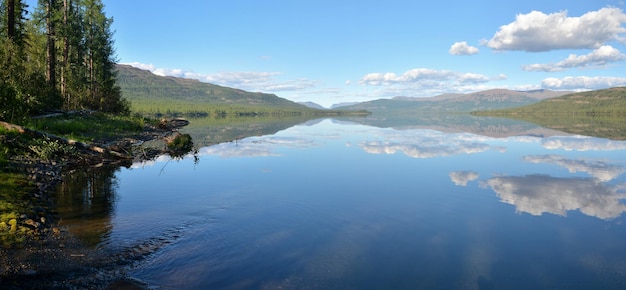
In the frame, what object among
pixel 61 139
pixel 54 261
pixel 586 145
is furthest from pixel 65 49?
pixel 586 145

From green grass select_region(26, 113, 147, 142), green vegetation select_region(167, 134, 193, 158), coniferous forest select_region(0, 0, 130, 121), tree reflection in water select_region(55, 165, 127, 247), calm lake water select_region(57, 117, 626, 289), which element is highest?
coniferous forest select_region(0, 0, 130, 121)

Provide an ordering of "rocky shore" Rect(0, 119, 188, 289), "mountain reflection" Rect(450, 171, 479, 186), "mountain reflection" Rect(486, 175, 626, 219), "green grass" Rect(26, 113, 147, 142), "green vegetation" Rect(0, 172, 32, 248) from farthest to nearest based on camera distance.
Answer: "green grass" Rect(26, 113, 147, 142) < "mountain reflection" Rect(450, 171, 479, 186) < "mountain reflection" Rect(486, 175, 626, 219) < "green vegetation" Rect(0, 172, 32, 248) < "rocky shore" Rect(0, 119, 188, 289)

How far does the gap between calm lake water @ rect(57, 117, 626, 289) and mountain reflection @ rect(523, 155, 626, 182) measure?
1.07 feet

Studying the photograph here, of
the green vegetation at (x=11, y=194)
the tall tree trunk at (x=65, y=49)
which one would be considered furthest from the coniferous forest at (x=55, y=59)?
the green vegetation at (x=11, y=194)

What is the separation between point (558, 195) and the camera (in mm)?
17938

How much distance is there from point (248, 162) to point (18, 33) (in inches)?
919

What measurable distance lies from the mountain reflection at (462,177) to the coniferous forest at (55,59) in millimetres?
26783

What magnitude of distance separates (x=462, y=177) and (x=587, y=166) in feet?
37.5

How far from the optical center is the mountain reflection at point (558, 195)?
15.5 metres

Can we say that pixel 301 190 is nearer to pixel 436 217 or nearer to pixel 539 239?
pixel 436 217

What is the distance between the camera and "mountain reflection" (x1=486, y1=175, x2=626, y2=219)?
1555cm

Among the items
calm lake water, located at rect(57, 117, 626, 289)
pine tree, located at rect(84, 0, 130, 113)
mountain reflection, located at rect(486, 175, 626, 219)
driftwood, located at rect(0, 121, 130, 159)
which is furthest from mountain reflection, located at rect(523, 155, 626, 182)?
pine tree, located at rect(84, 0, 130, 113)

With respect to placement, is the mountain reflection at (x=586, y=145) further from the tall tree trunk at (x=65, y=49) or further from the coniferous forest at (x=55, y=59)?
the tall tree trunk at (x=65, y=49)

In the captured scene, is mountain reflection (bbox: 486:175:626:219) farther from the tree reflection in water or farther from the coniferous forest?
the coniferous forest
